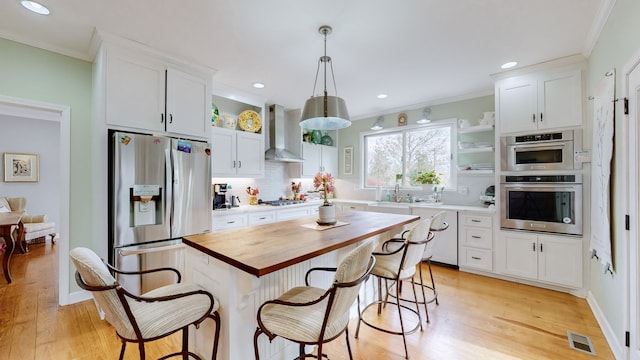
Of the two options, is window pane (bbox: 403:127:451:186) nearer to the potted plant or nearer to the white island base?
the potted plant

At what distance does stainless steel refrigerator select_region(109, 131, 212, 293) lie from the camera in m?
2.41

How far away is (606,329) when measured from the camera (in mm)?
2154

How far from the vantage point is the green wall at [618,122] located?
5.60 feet

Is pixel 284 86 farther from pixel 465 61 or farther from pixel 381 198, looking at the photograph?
pixel 381 198

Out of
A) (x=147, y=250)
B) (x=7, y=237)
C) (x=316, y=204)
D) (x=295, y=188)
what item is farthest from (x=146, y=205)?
(x=295, y=188)

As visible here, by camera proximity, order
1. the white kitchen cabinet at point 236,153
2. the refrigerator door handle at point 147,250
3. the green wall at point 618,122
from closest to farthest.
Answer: the green wall at point 618,122 → the refrigerator door handle at point 147,250 → the white kitchen cabinet at point 236,153

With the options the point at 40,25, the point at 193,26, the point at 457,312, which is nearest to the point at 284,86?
the point at 193,26

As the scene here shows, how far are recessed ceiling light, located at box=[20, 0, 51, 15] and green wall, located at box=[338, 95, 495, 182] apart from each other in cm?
452

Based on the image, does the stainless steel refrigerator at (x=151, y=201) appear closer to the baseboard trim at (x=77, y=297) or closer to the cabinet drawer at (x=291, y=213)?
the baseboard trim at (x=77, y=297)

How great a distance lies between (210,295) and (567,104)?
397 centimetres

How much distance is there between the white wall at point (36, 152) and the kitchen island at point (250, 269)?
6.26m

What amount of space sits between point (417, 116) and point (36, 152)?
7751mm

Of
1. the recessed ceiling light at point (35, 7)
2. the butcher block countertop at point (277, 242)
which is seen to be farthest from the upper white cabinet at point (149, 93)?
the butcher block countertop at point (277, 242)

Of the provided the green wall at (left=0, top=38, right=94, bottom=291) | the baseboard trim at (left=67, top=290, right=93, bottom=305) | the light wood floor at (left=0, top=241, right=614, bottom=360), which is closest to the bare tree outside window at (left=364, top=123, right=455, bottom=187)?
the light wood floor at (left=0, top=241, right=614, bottom=360)
